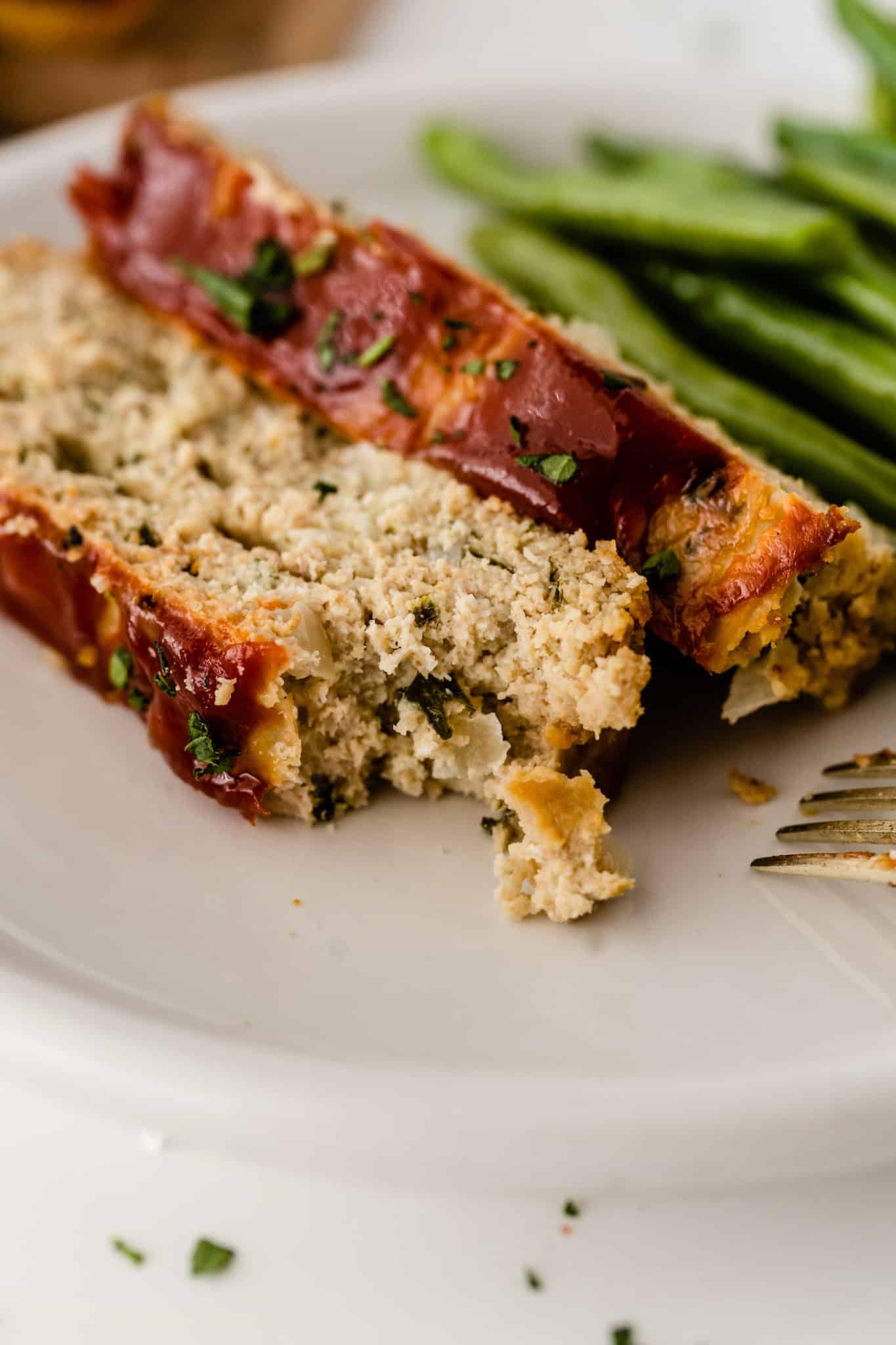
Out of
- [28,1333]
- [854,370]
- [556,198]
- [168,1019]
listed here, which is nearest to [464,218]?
[556,198]

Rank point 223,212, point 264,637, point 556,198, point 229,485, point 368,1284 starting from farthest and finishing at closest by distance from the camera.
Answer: point 556,198 < point 223,212 < point 229,485 < point 264,637 < point 368,1284

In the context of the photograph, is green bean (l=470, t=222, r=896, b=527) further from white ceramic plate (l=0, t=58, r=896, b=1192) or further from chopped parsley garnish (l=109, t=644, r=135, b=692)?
chopped parsley garnish (l=109, t=644, r=135, b=692)

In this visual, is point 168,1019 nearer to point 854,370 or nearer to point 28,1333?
point 28,1333


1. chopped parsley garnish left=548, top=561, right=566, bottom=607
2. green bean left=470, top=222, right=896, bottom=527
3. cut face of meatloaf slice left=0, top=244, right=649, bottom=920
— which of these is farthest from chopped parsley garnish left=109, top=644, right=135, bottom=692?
green bean left=470, top=222, right=896, bottom=527

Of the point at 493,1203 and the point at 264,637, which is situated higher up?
the point at 264,637

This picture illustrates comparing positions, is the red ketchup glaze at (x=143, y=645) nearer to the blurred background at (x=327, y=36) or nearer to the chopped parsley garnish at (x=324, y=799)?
the chopped parsley garnish at (x=324, y=799)
